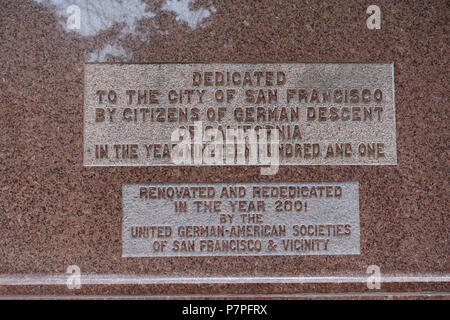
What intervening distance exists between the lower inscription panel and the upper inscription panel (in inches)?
10.9

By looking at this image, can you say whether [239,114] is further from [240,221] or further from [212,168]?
[240,221]

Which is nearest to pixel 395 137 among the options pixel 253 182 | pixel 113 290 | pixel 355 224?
pixel 355 224

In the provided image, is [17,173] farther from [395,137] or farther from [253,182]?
[395,137]

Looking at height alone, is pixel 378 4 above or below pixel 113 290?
above

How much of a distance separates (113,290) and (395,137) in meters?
2.75

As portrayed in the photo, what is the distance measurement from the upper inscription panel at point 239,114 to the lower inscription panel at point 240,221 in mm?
276

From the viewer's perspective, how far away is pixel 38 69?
2803 mm

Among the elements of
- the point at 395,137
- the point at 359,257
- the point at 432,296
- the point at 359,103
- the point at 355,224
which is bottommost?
the point at 432,296

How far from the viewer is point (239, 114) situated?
2.78 m

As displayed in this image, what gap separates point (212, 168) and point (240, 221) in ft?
1.69
